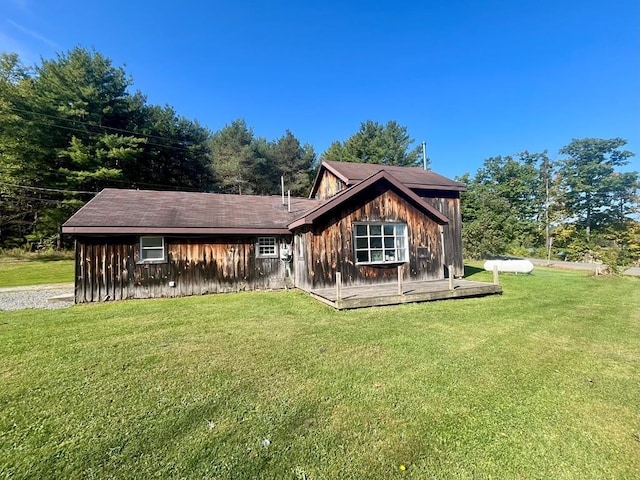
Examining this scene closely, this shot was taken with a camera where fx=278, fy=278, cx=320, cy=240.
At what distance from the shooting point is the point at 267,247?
11531mm

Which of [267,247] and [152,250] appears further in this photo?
[267,247]

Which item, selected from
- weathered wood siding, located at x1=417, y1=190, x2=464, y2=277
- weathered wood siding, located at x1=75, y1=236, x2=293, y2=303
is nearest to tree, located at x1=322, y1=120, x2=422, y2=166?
weathered wood siding, located at x1=417, y1=190, x2=464, y2=277

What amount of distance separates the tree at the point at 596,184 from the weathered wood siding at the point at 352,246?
30.0 m

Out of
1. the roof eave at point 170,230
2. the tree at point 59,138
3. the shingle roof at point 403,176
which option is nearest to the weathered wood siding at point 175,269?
the roof eave at point 170,230

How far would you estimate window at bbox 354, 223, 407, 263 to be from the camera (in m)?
10.2

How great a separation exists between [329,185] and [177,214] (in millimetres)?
7280

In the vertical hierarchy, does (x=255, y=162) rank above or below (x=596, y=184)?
above

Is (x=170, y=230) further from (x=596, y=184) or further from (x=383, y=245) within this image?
(x=596, y=184)

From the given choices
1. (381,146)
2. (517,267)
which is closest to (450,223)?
(517,267)

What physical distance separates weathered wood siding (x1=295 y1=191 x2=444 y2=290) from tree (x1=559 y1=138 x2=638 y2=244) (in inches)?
1182

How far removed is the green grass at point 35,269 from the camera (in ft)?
44.9

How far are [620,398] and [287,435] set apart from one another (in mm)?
3821

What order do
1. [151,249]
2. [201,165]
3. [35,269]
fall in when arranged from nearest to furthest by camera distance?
[151,249], [35,269], [201,165]

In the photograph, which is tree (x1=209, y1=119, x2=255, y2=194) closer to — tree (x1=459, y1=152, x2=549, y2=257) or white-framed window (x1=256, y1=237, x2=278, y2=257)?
white-framed window (x1=256, y1=237, x2=278, y2=257)
